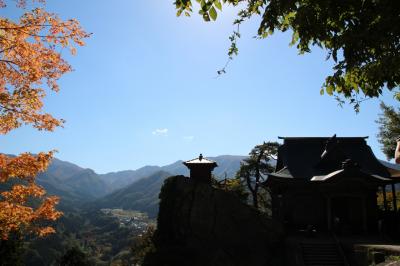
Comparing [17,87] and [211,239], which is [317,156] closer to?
[211,239]

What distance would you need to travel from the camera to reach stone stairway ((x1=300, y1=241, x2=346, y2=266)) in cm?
1988

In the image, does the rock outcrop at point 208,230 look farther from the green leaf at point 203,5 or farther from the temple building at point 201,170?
the green leaf at point 203,5

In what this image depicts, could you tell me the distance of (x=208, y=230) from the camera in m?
25.0

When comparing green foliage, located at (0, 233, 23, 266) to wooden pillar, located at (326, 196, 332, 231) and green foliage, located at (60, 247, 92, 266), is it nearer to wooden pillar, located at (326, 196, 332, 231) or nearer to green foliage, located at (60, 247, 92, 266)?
green foliage, located at (60, 247, 92, 266)

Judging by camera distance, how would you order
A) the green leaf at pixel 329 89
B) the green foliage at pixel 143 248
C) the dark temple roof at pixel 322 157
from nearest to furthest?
the green leaf at pixel 329 89
the green foliage at pixel 143 248
the dark temple roof at pixel 322 157

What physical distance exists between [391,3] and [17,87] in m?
9.75

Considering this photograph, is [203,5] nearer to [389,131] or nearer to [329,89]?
[329,89]

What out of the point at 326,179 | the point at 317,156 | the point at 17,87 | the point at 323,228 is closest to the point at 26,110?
the point at 17,87

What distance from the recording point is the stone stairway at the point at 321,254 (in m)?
19.9

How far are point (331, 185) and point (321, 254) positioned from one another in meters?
5.97

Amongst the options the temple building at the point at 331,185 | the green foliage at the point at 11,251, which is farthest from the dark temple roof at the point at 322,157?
the green foliage at the point at 11,251

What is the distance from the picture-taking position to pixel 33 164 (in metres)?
11.0

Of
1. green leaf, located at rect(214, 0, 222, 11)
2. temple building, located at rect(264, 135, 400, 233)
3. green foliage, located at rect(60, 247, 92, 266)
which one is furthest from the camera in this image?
green foliage, located at rect(60, 247, 92, 266)

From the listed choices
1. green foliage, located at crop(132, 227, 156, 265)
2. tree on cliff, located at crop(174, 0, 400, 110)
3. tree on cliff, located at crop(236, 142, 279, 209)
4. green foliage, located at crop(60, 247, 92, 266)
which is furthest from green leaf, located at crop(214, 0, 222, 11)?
tree on cliff, located at crop(236, 142, 279, 209)
